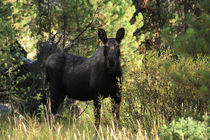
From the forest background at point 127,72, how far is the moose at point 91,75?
33 centimetres

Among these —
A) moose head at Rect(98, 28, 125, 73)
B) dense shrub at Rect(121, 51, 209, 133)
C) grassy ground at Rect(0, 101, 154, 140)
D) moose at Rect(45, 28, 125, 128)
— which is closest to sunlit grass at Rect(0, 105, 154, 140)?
grassy ground at Rect(0, 101, 154, 140)

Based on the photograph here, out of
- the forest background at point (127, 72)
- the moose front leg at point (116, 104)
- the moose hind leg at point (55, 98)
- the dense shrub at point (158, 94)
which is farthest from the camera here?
the moose hind leg at point (55, 98)

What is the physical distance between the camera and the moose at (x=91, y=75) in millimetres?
7507

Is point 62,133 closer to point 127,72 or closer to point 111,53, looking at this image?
point 111,53

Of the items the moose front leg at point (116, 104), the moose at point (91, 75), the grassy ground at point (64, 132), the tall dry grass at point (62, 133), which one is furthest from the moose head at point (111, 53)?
the tall dry grass at point (62, 133)

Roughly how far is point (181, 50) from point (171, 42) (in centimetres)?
18

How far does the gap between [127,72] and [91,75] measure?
1.18 m

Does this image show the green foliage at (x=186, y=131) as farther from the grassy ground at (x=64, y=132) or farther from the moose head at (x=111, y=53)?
the moose head at (x=111, y=53)

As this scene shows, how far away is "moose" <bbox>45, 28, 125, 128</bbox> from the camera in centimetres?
751

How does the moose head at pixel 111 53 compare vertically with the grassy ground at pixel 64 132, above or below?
above

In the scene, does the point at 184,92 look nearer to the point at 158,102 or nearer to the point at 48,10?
the point at 158,102

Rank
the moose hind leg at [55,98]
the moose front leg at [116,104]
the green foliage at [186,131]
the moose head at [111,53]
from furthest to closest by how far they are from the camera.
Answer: the moose hind leg at [55,98] < the moose front leg at [116,104] < the moose head at [111,53] < the green foliage at [186,131]

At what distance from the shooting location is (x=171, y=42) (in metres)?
4.37

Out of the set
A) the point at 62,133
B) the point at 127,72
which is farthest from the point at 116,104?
the point at 127,72
